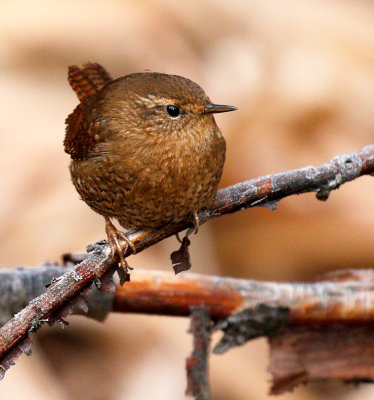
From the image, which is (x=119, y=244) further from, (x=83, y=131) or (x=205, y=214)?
(x=83, y=131)

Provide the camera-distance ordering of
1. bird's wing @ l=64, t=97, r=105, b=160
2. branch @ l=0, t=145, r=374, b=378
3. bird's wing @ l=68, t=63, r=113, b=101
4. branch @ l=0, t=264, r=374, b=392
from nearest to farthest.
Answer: branch @ l=0, t=145, r=374, b=378 → bird's wing @ l=64, t=97, r=105, b=160 → branch @ l=0, t=264, r=374, b=392 → bird's wing @ l=68, t=63, r=113, b=101

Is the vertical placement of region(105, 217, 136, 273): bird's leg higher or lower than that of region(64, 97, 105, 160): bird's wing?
lower

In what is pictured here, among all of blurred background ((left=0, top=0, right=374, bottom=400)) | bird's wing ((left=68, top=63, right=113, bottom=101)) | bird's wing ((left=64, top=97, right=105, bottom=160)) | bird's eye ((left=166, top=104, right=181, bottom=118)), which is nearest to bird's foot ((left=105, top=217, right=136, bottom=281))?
bird's wing ((left=64, top=97, right=105, bottom=160))

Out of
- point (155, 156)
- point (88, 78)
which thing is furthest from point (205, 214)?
point (88, 78)

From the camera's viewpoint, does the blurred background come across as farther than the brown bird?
Yes

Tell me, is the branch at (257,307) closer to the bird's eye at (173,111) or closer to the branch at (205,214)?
the branch at (205,214)

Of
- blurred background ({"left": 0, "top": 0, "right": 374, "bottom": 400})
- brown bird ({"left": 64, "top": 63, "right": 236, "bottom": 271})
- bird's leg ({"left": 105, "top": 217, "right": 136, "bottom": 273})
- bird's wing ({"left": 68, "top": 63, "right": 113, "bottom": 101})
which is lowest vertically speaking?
bird's leg ({"left": 105, "top": 217, "right": 136, "bottom": 273})

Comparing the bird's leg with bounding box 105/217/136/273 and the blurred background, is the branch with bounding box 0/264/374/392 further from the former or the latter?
the blurred background
